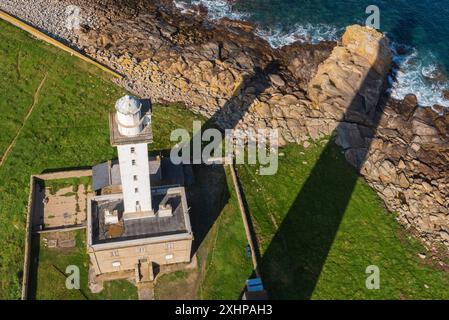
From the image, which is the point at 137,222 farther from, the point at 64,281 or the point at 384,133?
the point at 384,133

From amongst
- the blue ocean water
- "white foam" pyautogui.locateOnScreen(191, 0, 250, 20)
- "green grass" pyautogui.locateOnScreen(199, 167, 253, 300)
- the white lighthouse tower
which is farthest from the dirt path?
"white foam" pyautogui.locateOnScreen(191, 0, 250, 20)

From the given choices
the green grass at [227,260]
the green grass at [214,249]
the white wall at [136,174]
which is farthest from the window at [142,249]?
the green grass at [227,260]

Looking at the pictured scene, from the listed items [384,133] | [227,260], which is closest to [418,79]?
[384,133]

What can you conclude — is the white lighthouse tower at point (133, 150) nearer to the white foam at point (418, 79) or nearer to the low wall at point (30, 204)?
the low wall at point (30, 204)

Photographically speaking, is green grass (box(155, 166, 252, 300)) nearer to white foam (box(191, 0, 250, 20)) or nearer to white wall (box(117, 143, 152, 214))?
white wall (box(117, 143, 152, 214))

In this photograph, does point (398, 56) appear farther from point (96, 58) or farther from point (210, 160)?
point (96, 58)

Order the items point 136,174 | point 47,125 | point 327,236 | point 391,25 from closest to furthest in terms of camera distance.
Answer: point 136,174, point 327,236, point 47,125, point 391,25
